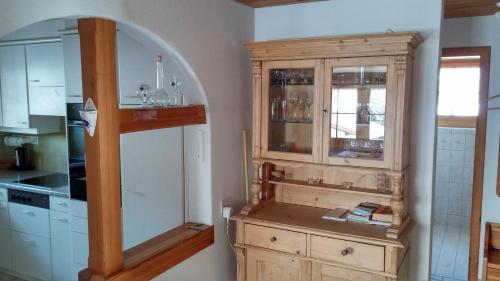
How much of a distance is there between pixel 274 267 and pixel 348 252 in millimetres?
504

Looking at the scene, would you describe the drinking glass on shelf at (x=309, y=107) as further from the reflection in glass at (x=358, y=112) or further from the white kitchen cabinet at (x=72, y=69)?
the white kitchen cabinet at (x=72, y=69)

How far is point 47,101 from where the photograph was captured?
368 cm

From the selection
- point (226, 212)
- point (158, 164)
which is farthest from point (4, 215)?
point (226, 212)

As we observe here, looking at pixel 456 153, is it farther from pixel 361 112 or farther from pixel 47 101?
pixel 47 101

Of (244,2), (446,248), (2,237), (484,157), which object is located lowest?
(446,248)

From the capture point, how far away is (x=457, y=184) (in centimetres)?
524

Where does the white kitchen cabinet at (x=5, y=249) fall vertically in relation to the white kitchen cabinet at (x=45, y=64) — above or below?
below

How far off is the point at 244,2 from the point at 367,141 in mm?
1269

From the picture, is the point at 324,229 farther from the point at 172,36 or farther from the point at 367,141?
the point at 172,36

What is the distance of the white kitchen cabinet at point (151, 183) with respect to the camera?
277cm

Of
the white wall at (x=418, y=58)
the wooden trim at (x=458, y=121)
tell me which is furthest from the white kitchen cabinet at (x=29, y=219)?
the wooden trim at (x=458, y=121)

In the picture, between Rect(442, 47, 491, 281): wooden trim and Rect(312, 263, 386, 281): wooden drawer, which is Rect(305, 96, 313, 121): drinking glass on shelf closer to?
Rect(312, 263, 386, 281): wooden drawer

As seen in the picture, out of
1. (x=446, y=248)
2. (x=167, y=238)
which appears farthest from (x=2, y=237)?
(x=446, y=248)

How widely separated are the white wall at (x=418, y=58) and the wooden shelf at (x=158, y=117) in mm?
1091
